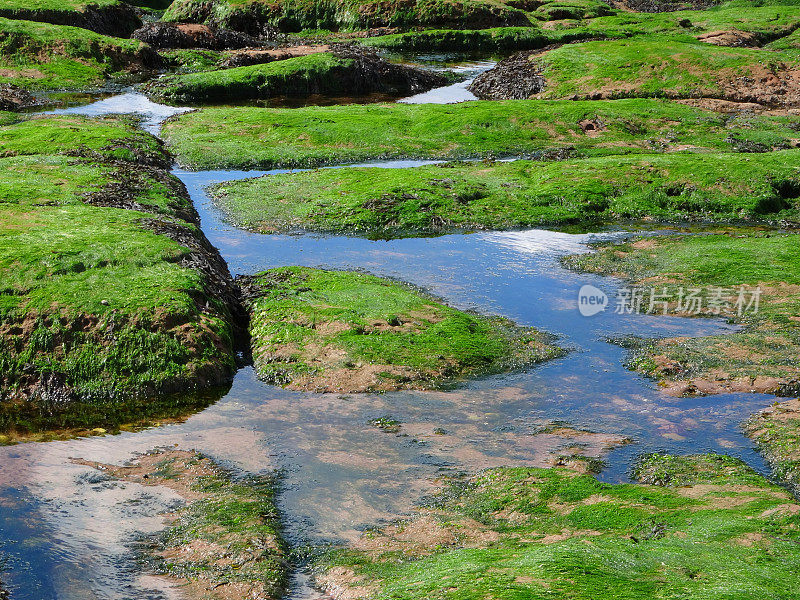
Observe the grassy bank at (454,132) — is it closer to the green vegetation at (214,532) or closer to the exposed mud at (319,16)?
the green vegetation at (214,532)

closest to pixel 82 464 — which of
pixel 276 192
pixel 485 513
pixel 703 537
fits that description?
pixel 485 513

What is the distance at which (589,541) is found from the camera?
10.8 metres

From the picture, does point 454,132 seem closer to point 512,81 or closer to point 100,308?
point 512,81

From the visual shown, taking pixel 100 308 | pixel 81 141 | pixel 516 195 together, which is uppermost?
pixel 81 141

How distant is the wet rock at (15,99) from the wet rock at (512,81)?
23709 millimetres

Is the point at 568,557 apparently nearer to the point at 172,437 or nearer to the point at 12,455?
the point at 172,437

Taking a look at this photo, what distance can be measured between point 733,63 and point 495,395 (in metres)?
35.2

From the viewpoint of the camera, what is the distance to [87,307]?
17125mm

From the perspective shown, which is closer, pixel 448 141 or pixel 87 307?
pixel 87 307

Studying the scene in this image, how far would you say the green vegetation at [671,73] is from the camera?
4209 cm

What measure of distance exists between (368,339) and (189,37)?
4624cm

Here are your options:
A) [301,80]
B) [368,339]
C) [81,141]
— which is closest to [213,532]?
[368,339]

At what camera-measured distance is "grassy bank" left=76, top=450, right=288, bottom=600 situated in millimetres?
10531

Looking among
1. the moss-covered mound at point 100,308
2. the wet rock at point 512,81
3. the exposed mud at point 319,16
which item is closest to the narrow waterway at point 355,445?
the moss-covered mound at point 100,308
